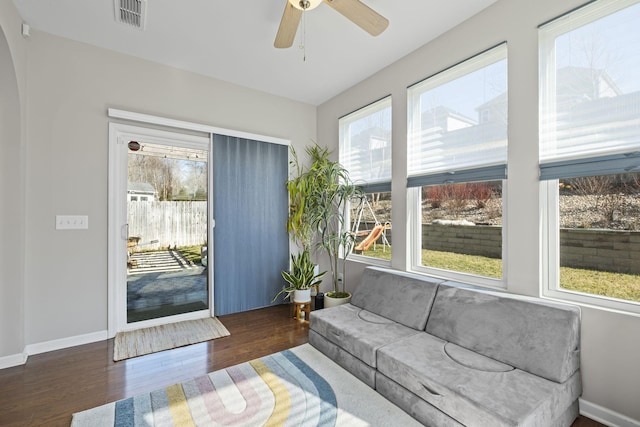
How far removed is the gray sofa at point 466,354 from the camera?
146 cm

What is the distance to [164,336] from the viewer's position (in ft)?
9.46

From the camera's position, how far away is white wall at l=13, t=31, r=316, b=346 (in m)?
2.56

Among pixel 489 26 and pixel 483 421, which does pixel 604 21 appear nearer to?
pixel 489 26

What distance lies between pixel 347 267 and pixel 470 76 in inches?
101

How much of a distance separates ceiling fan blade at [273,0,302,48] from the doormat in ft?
9.38

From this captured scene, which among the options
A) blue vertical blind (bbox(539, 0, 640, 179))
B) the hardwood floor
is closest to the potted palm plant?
the hardwood floor

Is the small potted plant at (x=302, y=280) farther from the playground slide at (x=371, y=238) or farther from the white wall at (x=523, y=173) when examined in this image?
the white wall at (x=523, y=173)

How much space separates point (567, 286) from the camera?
1940 mm

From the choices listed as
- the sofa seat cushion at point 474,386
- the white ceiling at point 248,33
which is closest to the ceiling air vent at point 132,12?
the white ceiling at point 248,33

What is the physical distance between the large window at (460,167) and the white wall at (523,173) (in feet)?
0.35

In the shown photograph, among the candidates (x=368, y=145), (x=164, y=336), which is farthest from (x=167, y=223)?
(x=368, y=145)

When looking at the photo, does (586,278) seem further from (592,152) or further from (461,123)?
(461,123)

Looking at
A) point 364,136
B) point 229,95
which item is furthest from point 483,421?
point 229,95

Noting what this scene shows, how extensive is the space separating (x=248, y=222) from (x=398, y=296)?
84.7 inches
